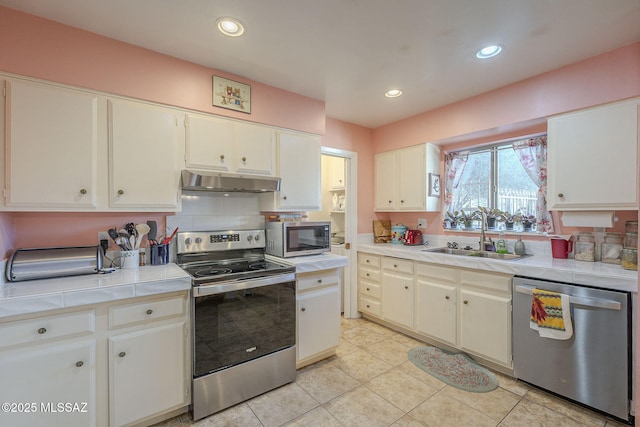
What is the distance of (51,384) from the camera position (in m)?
1.45

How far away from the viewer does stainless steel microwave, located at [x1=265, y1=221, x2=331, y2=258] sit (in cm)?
245

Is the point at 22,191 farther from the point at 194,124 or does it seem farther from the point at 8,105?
the point at 194,124

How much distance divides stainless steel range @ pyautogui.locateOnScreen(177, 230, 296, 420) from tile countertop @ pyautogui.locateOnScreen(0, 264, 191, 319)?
0.58 feet

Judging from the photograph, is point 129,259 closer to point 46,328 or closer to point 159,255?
point 159,255

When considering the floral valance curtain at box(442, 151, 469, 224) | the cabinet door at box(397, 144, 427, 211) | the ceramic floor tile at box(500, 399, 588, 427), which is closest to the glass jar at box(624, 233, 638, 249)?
the ceramic floor tile at box(500, 399, 588, 427)

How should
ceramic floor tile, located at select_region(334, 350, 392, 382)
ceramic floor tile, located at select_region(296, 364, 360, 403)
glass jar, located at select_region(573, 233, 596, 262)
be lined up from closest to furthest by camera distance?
ceramic floor tile, located at select_region(296, 364, 360, 403) < glass jar, located at select_region(573, 233, 596, 262) < ceramic floor tile, located at select_region(334, 350, 392, 382)

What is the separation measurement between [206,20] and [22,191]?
1484 mm

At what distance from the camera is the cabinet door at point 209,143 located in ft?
7.01

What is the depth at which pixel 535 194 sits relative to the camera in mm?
2693

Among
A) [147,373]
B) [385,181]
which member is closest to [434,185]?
[385,181]

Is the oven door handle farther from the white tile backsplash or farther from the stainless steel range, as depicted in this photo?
the white tile backsplash

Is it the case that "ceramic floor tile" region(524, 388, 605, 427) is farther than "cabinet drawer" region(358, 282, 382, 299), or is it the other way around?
"cabinet drawer" region(358, 282, 382, 299)

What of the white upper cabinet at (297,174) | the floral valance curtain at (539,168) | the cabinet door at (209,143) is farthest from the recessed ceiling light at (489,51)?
the cabinet door at (209,143)

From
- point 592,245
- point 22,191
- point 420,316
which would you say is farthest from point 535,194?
point 22,191
